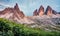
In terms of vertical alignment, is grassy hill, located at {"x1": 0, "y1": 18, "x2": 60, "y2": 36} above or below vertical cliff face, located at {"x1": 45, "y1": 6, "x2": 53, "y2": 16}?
below

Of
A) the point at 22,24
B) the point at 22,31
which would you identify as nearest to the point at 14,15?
the point at 22,24

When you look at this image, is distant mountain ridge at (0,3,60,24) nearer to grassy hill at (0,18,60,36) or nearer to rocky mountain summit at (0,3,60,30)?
rocky mountain summit at (0,3,60,30)

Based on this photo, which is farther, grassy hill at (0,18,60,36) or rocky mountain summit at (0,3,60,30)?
rocky mountain summit at (0,3,60,30)

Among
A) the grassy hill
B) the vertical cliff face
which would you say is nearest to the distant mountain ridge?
the vertical cliff face

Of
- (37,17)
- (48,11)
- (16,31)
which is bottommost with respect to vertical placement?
(16,31)

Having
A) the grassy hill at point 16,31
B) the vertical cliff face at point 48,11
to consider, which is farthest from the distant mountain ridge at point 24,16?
the grassy hill at point 16,31

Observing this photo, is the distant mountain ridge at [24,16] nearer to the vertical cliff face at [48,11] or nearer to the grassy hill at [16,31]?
the vertical cliff face at [48,11]

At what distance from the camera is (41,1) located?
10188 mm

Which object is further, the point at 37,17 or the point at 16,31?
the point at 37,17

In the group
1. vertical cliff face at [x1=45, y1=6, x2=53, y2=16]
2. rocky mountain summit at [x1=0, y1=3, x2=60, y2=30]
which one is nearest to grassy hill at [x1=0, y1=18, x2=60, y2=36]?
rocky mountain summit at [x1=0, y1=3, x2=60, y2=30]

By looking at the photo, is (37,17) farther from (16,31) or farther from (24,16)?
(16,31)

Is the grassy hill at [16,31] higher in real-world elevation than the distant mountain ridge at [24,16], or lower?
lower

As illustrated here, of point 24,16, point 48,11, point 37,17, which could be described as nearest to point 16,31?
point 24,16

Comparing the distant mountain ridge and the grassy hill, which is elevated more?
the distant mountain ridge
